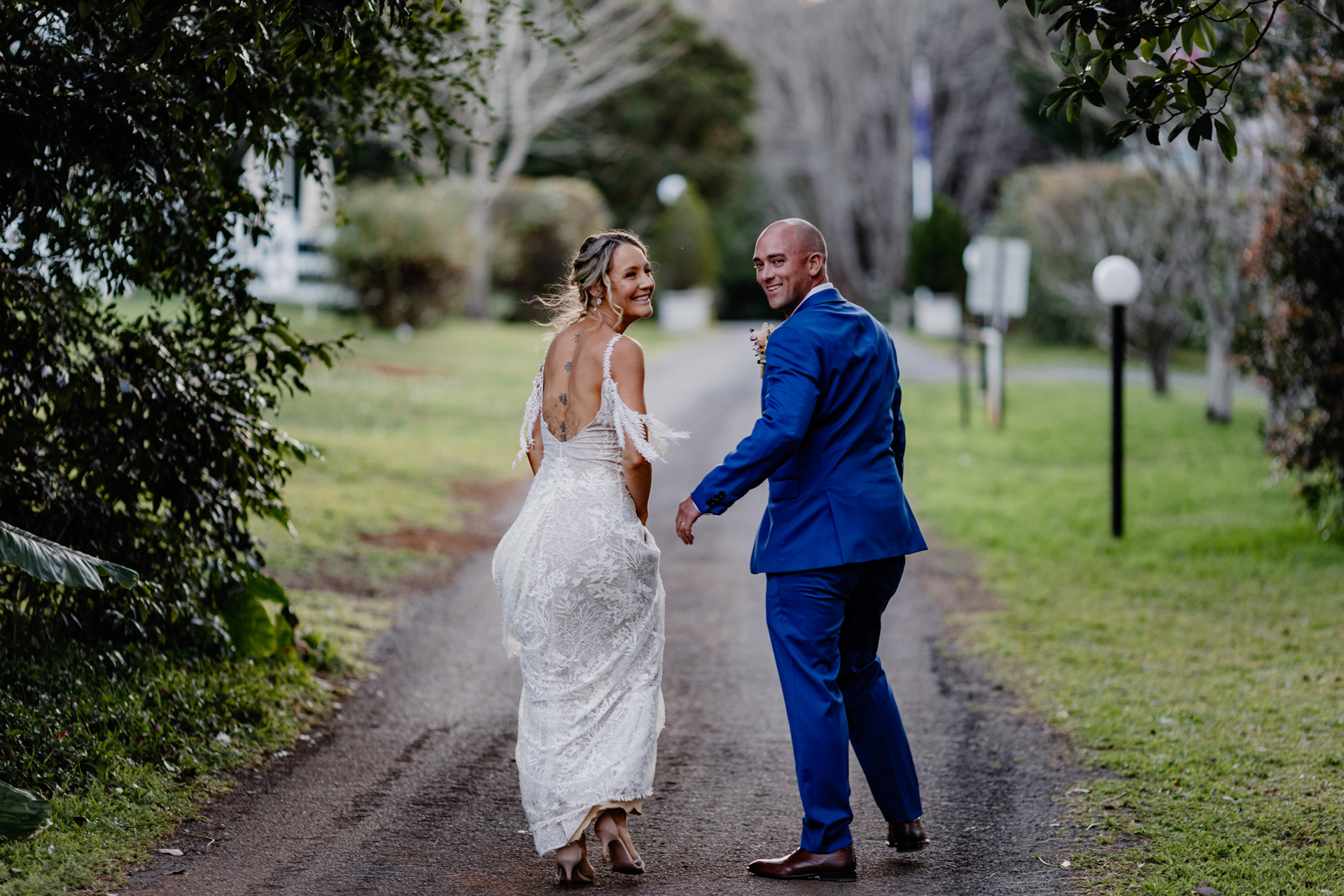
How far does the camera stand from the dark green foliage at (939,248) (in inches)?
1548

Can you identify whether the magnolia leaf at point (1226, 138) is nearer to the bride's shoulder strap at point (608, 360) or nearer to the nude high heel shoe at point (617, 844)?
the bride's shoulder strap at point (608, 360)

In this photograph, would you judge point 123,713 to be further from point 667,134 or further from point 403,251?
point 667,134

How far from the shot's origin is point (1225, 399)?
18.6 m

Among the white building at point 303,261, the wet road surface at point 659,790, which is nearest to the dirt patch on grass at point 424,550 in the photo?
the wet road surface at point 659,790

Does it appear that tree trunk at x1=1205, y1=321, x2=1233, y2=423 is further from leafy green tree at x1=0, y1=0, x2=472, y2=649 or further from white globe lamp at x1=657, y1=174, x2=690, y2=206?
white globe lamp at x1=657, y1=174, x2=690, y2=206

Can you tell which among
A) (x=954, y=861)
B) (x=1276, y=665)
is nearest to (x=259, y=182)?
(x=954, y=861)

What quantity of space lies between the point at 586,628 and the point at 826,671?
0.84 metres

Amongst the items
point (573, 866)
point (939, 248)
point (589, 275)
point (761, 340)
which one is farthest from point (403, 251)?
point (573, 866)

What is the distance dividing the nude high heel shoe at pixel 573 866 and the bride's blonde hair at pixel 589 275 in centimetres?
180

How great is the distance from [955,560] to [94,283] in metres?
6.94

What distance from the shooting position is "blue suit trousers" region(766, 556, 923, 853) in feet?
14.6

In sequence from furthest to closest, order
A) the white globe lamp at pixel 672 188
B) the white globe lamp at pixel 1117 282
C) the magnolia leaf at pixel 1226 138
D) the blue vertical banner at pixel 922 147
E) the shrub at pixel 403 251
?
the blue vertical banner at pixel 922 147
the white globe lamp at pixel 672 188
the shrub at pixel 403 251
the white globe lamp at pixel 1117 282
the magnolia leaf at pixel 1226 138

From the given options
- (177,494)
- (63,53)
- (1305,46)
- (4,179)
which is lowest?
(177,494)

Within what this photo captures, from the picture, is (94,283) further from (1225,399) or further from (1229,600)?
(1225,399)
